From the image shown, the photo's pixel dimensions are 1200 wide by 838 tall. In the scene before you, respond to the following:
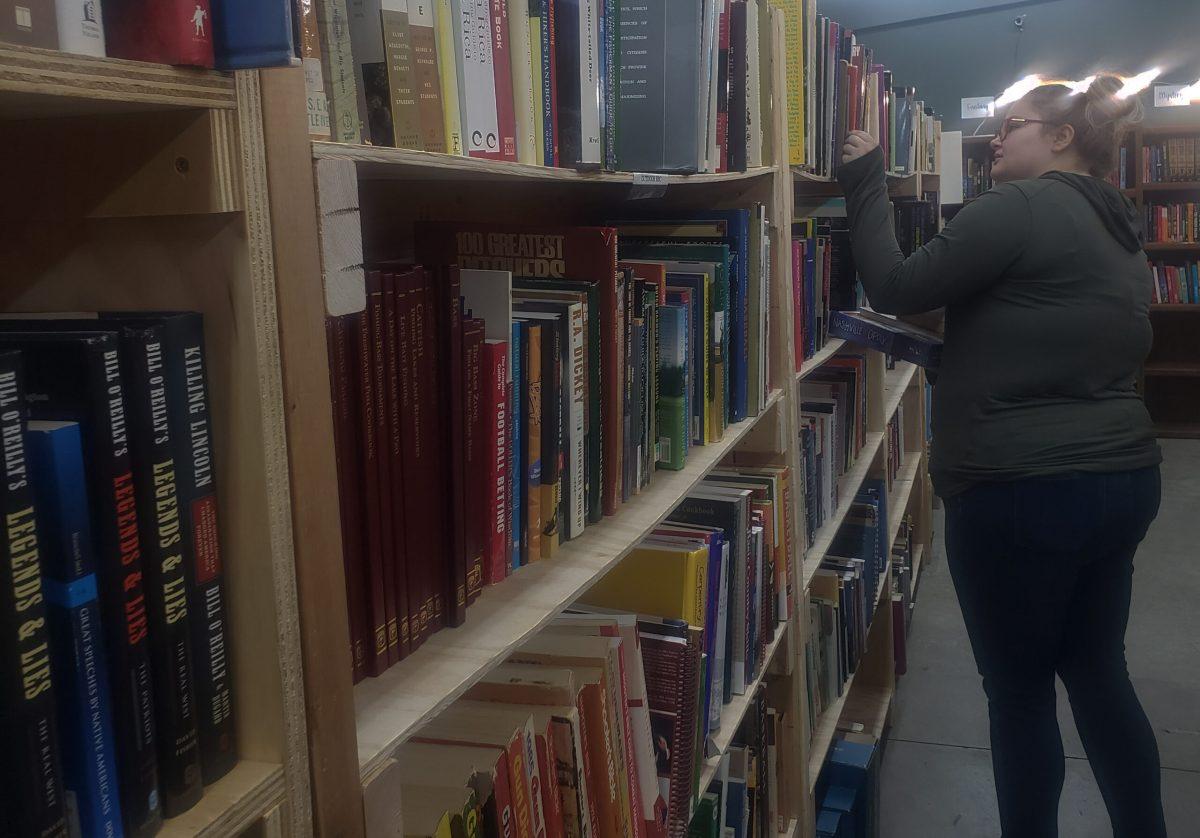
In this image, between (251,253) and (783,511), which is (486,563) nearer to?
(251,253)

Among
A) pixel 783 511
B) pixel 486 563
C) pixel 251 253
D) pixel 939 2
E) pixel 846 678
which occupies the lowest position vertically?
pixel 846 678

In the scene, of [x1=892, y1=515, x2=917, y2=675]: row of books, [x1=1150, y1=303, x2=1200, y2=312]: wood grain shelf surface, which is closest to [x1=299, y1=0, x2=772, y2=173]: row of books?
[x1=892, y1=515, x2=917, y2=675]: row of books

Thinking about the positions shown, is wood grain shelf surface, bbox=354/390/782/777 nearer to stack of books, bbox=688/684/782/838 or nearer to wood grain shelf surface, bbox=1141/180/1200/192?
stack of books, bbox=688/684/782/838

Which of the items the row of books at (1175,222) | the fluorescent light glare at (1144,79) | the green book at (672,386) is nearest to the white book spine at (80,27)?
the green book at (672,386)

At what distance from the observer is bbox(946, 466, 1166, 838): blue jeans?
1.72 metres

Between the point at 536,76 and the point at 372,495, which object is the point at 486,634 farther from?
the point at 536,76

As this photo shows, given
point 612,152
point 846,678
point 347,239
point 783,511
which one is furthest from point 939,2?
point 347,239

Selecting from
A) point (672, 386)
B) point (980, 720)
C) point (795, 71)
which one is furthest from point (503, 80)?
point (980, 720)

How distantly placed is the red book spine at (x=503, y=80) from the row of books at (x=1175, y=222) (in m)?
6.35

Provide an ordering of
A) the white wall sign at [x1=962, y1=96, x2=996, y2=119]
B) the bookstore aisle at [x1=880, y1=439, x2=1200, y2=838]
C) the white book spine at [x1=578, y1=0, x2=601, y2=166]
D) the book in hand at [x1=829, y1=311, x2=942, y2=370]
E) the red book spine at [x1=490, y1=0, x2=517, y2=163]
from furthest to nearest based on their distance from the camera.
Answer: the white wall sign at [x1=962, y1=96, x2=996, y2=119] → the bookstore aisle at [x1=880, y1=439, x2=1200, y2=838] → the book in hand at [x1=829, y1=311, x2=942, y2=370] → the white book spine at [x1=578, y1=0, x2=601, y2=166] → the red book spine at [x1=490, y1=0, x2=517, y2=163]

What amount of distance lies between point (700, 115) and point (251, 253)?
83 cm

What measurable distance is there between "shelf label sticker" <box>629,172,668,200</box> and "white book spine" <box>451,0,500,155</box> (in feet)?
0.87

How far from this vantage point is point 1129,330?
1728mm

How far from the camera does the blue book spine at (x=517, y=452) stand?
2.84 ft
